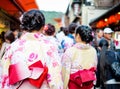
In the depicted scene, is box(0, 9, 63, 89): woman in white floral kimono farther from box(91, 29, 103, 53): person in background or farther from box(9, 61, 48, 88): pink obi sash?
box(91, 29, 103, 53): person in background

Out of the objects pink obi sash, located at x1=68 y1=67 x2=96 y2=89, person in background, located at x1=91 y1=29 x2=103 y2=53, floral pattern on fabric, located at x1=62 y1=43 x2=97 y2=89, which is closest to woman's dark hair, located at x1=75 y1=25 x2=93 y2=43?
floral pattern on fabric, located at x1=62 y1=43 x2=97 y2=89

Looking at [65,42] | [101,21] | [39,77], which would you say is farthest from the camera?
[101,21]

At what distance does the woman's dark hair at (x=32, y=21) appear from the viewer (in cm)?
457

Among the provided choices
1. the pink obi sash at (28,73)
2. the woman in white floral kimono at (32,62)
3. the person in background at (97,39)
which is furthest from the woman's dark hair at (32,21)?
the person in background at (97,39)

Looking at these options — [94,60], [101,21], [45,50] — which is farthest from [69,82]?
[101,21]

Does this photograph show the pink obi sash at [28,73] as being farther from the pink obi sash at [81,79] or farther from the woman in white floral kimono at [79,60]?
the pink obi sash at [81,79]

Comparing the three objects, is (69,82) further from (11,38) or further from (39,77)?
(11,38)

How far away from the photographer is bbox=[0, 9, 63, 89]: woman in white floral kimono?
4469 mm

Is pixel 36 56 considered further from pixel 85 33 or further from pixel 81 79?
pixel 85 33

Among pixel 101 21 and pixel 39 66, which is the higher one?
pixel 39 66

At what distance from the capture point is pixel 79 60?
5980 millimetres

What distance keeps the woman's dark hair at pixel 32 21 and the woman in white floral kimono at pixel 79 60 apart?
1.41m

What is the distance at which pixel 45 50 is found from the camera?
14.9 ft

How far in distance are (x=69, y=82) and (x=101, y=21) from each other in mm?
21663
